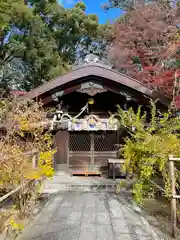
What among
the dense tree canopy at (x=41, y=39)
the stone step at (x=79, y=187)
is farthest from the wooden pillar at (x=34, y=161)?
the dense tree canopy at (x=41, y=39)

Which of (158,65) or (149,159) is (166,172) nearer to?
(149,159)

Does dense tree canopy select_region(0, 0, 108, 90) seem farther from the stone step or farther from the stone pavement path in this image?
the stone pavement path

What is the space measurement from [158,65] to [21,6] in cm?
955

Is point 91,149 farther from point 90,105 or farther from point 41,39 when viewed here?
point 41,39

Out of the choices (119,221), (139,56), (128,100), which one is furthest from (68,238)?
(139,56)

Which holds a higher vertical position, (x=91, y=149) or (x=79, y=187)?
(x=91, y=149)

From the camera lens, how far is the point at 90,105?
952 centimetres

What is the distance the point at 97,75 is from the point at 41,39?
10.6 metres

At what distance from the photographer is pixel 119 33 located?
17.0 m

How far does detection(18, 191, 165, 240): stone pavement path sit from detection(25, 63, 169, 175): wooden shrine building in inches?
120

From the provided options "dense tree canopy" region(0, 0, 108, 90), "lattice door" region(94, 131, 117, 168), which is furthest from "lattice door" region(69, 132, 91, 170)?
"dense tree canopy" region(0, 0, 108, 90)

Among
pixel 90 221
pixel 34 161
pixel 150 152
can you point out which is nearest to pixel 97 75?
pixel 34 161

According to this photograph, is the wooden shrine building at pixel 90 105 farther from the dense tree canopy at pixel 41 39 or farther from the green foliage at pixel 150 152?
the dense tree canopy at pixel 41 39

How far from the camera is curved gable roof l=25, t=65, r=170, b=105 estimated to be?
8.43 metres
